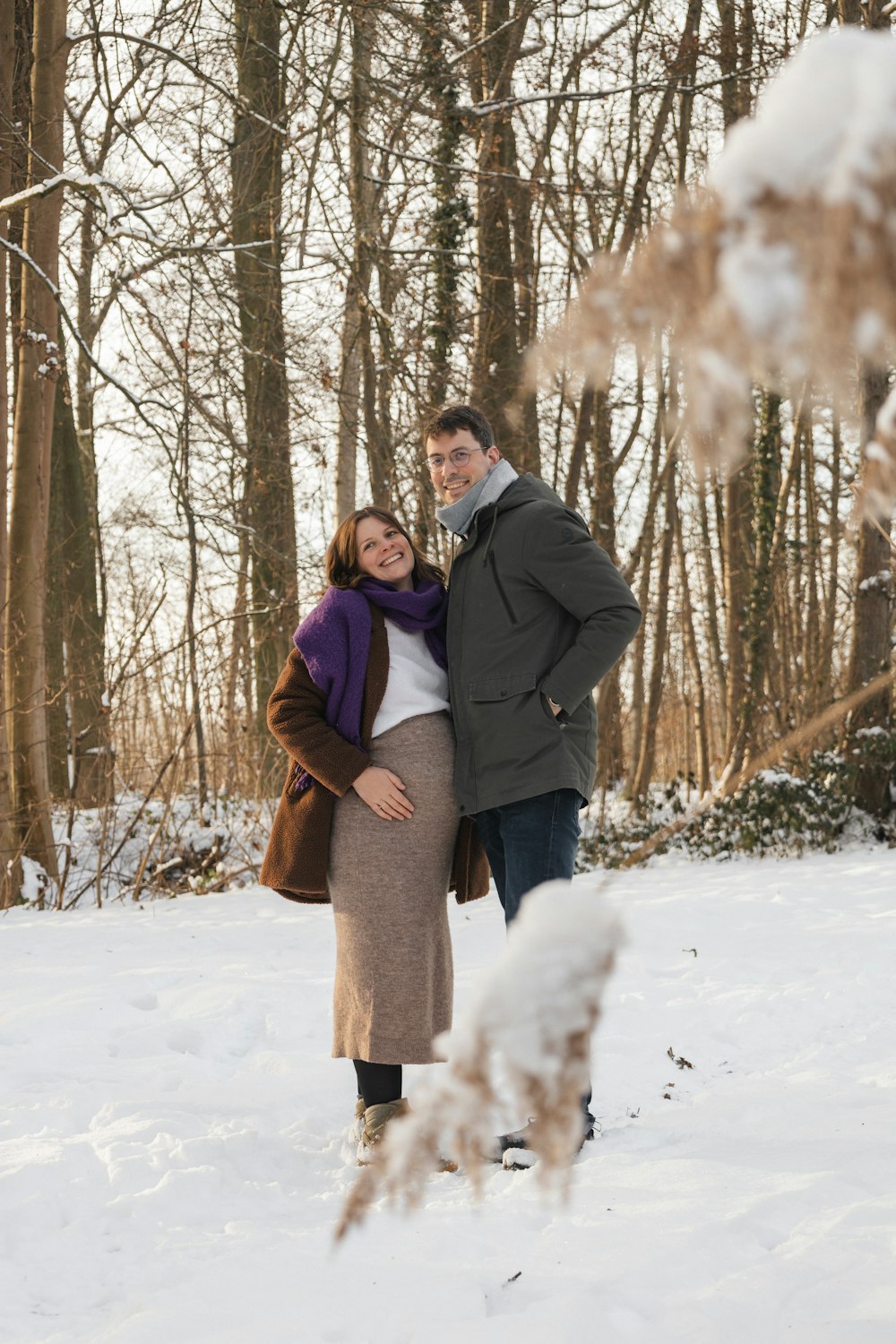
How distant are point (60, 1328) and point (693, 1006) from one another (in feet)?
9.29

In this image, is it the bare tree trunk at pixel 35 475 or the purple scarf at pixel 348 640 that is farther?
the bare tree trunk at pixel 35 475

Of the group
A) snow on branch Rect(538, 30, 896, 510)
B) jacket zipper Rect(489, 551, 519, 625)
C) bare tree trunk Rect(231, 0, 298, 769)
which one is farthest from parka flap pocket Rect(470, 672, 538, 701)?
bare tree trunk Rect(231, 0, 298, 769)

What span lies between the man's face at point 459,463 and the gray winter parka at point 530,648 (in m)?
0.11

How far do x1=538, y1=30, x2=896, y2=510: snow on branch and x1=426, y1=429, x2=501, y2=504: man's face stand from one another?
7.19 feet

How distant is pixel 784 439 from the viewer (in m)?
12.2

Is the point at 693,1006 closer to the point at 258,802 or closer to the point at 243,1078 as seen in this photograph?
the point at 243,1078

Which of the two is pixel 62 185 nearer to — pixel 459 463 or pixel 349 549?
pixel 349 549

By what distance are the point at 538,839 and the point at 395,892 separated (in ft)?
1.48

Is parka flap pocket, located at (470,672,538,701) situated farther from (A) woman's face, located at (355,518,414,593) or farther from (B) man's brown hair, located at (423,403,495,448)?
(B) man's brown hair, located at (423,403,495,448)

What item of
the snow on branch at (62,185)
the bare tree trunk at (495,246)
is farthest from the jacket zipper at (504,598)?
the bare tree trunk at (495,246)

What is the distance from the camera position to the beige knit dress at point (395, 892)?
121 inches

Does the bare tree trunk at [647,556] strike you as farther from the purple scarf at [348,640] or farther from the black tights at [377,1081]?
the black tights at [377,1081]

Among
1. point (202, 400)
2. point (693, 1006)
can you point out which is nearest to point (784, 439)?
point (202, 400)

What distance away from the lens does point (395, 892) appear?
3.09 m
